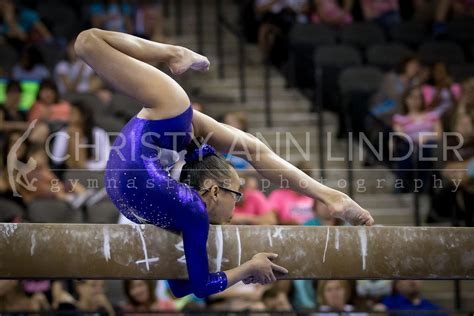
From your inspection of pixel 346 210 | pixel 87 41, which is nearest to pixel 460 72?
pixel 346 210

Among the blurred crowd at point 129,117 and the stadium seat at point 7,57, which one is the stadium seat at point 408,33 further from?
the stadium seat at point 7,57

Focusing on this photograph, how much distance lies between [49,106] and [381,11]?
145 inches

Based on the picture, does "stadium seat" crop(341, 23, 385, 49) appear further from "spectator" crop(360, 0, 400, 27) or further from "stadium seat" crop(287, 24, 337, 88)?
"spectator" crop(360, 0, 400, 27)

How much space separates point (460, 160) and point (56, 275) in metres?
3.68

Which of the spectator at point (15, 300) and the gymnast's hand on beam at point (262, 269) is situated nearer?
the gymnast's hand on beam at point (262, 269)

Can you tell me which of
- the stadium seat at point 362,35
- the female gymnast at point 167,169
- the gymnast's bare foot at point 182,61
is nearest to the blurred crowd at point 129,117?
the stadium seat at point 362,35

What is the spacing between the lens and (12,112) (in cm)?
749

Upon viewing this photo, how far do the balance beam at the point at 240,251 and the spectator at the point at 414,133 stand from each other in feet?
8.82

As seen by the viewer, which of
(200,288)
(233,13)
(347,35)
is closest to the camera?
(200,288)

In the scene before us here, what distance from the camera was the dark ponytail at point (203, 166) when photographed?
13.6ft

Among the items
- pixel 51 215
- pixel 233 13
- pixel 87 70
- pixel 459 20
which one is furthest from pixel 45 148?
pixel 459 20

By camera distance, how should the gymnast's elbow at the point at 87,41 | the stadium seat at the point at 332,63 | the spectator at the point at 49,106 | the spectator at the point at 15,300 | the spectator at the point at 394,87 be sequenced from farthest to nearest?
the stadium seat at the point at 332,63 < the spectator at the point at 394,87 < the spectator at the point at 49,106 < the spectator at the point at 15,300 < the gymnast's elbow at the point at 87,41

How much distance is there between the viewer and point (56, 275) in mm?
4133

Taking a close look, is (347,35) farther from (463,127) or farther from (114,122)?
(114,122)
